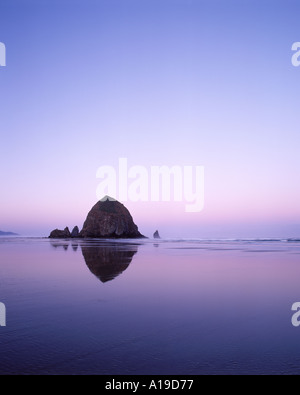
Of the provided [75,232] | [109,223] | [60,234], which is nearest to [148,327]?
[60,234]

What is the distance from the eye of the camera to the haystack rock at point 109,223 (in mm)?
131625

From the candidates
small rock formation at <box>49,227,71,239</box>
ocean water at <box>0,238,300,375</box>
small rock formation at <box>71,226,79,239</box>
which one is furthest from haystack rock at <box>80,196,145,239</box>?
ocean water at <box>0,238,300,375</box>

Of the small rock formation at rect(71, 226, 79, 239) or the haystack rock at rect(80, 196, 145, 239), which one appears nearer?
the haystack rock at rect(80, 196, 145, 239)

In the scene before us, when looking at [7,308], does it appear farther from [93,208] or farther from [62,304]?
[93,208]

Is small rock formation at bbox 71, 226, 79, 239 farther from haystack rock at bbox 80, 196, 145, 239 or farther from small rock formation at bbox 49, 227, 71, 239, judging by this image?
small rock formation at bbox 49, 227, 71, 239

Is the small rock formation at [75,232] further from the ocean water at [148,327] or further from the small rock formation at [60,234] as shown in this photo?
the ocean water at [148,327]

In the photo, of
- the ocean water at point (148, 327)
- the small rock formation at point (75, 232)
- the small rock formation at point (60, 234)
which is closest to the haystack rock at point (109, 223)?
the small rock formation at point (75, 232)

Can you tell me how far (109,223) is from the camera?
13225 centimetres

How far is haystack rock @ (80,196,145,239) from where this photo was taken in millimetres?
131625

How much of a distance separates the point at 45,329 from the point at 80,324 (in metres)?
0.72

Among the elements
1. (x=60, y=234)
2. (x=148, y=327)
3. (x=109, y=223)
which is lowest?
(x=60, y=234)

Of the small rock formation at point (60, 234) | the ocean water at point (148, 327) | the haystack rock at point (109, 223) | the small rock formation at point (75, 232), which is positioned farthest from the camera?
the small rock formation at point (75, 232)

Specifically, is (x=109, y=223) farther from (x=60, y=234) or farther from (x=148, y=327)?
(x=148, y=327)
